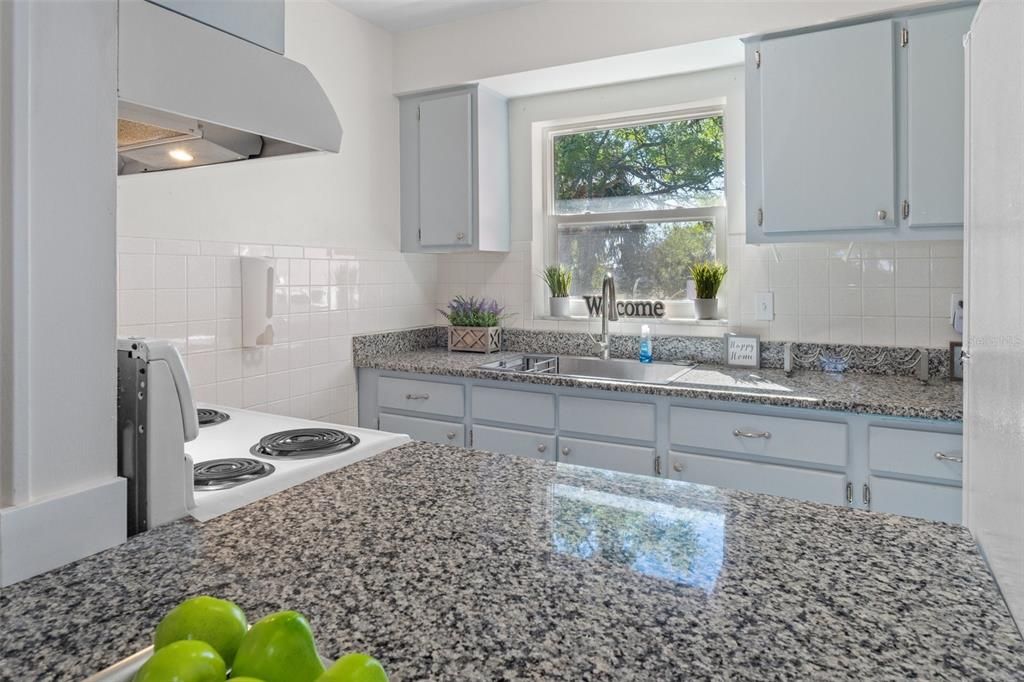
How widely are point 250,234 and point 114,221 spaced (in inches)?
70.3

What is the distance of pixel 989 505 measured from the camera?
866mm

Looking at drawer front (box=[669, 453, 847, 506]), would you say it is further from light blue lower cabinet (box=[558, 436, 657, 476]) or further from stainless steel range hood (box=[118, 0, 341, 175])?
stainless steel range hood (box=[118, 0, 341, 175])

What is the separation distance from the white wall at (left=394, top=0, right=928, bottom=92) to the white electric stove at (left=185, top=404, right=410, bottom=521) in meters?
2.07

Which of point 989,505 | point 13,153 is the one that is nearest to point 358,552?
point 13,153

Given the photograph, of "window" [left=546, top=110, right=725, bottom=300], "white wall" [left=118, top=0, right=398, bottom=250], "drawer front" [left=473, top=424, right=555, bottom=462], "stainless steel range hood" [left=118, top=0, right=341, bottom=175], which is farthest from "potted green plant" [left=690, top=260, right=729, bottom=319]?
"stainless steel range hood" [left=118, top=0, right=341, bottom=175]

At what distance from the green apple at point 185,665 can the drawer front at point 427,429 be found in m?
2.35

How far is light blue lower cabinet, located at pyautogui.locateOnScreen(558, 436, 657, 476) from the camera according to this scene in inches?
97.1

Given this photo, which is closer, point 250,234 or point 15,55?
point 15,55

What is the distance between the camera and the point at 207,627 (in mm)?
547

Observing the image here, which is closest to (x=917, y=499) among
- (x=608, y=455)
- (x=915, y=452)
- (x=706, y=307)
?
(x=915, y=452)

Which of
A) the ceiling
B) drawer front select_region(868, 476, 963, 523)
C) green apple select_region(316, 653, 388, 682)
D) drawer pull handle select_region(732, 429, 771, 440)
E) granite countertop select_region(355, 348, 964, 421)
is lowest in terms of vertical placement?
drawer front select_region(868, 476, 963, 523)

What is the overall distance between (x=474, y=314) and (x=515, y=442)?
91cm

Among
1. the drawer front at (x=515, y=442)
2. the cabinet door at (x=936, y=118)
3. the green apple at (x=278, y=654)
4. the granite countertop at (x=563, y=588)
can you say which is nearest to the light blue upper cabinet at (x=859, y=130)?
the cabinet door at (x=936, y=118)

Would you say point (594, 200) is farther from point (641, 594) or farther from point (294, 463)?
point (641, 594)
